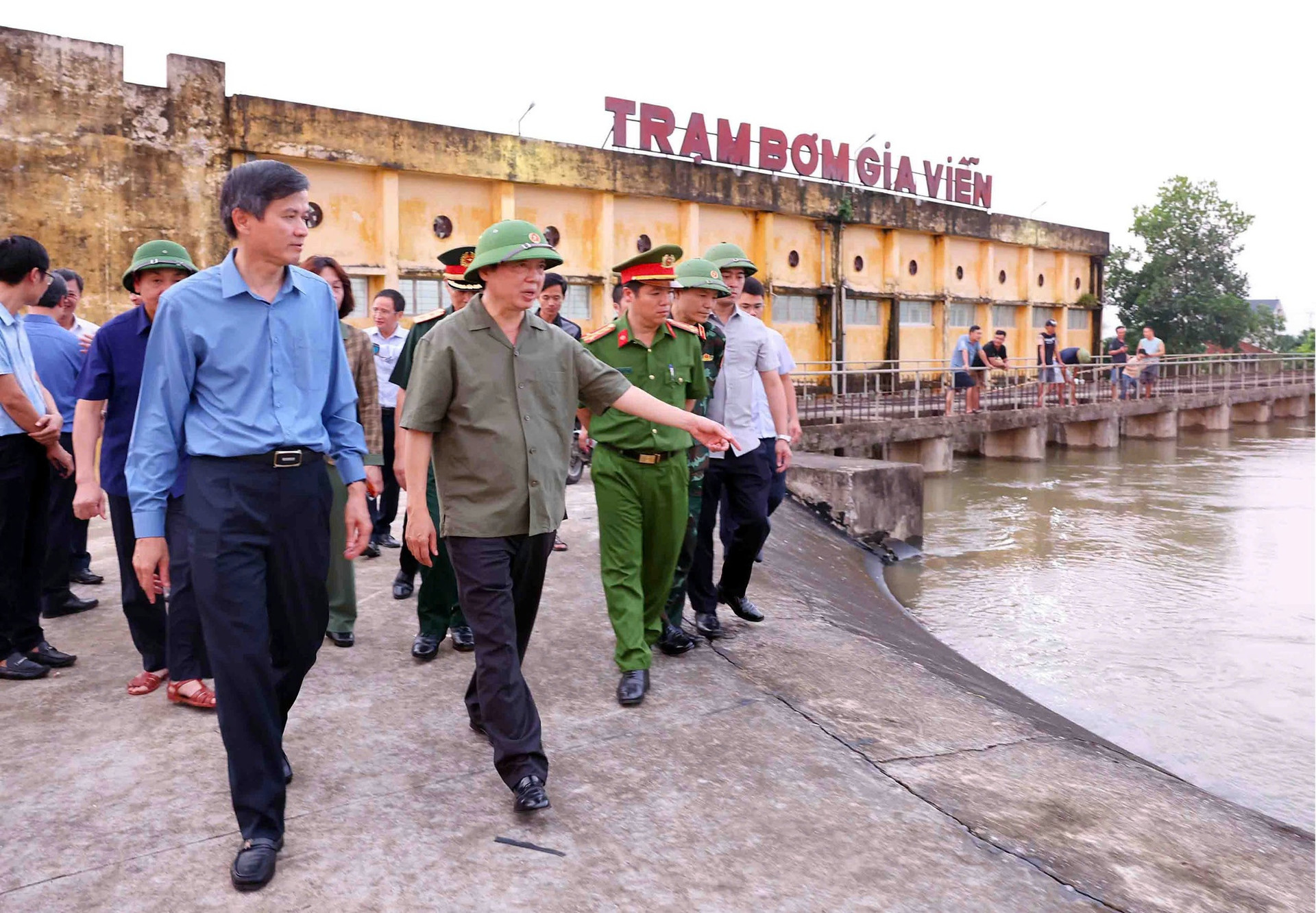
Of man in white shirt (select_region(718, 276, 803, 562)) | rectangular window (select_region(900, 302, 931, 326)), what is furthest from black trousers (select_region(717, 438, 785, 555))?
rectangular window (select_region(900, 302, 931, 326))

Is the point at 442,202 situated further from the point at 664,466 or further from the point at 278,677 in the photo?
the point at 278,677

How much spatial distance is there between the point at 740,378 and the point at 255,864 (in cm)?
333

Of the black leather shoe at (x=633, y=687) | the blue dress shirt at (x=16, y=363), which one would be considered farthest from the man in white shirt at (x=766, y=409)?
the blue dress shirt at (x=16, y=363)

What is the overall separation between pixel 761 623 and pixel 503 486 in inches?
101

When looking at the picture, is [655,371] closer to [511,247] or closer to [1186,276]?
[511,247]

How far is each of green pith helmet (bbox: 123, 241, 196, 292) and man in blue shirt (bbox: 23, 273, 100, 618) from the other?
1502 millimetres

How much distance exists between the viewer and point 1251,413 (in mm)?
32594

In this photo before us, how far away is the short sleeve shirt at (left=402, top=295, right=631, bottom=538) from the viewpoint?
3.23 metres

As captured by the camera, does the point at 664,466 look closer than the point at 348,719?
No

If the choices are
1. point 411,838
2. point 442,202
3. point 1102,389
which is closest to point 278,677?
point 411,838

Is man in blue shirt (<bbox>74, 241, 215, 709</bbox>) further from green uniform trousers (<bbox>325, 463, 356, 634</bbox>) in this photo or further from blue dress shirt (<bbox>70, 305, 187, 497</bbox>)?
green uniform trousers (<bbox>325, 463, 356, 634</bbox>)


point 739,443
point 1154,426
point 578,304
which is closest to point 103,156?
point 578,304

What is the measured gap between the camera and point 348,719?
3.86 metres

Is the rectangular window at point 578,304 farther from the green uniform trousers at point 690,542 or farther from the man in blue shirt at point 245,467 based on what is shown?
the man in blue shirt at point 245,467
